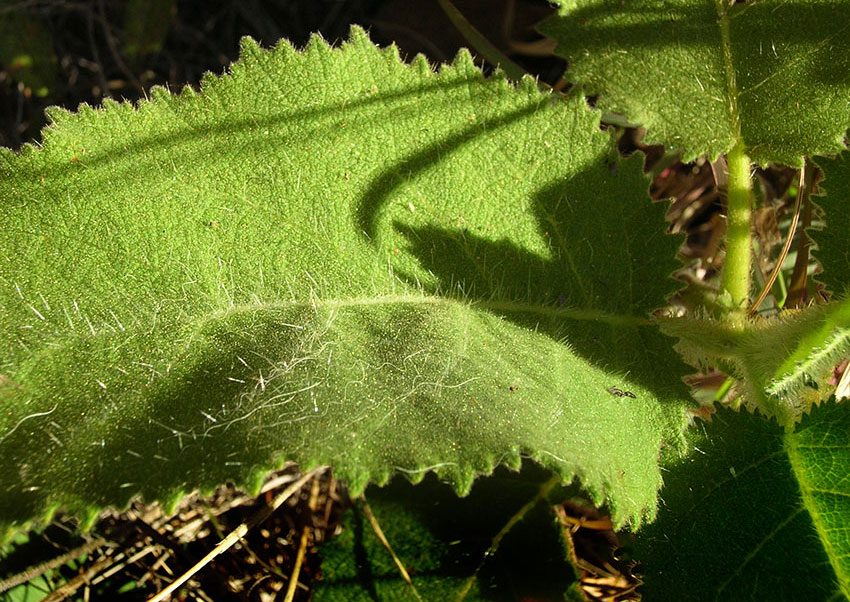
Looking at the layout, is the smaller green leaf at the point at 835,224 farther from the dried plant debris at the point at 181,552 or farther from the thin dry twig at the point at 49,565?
the thin dry twig at the point at 49,565

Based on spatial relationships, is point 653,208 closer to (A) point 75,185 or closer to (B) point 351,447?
(B) point 351,447

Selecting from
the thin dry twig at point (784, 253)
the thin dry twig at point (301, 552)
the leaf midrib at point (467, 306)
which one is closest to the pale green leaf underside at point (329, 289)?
the leaf midrib at point (467, 306)

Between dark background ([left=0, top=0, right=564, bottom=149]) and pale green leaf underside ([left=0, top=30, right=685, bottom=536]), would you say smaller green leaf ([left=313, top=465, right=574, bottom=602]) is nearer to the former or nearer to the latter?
pale green leaf underside ([left=0, top=30, right=685, bottom=536])

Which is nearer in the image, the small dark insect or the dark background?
the small dark insect

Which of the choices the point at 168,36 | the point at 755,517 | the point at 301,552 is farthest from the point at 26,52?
the point at 755,517

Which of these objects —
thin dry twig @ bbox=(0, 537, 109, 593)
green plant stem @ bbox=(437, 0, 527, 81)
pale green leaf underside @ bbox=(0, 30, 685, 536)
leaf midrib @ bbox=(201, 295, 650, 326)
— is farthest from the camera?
green plant stem @ bbox=(437, 0, 527, 81)

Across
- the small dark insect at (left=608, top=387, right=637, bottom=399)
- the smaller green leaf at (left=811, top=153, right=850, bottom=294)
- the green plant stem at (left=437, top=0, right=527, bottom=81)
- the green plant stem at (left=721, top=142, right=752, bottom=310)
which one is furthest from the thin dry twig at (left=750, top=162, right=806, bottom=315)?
the green plant stem at (left=437, top=0, right=527, bottom=81)

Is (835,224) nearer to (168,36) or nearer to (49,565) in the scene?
(49,565)
